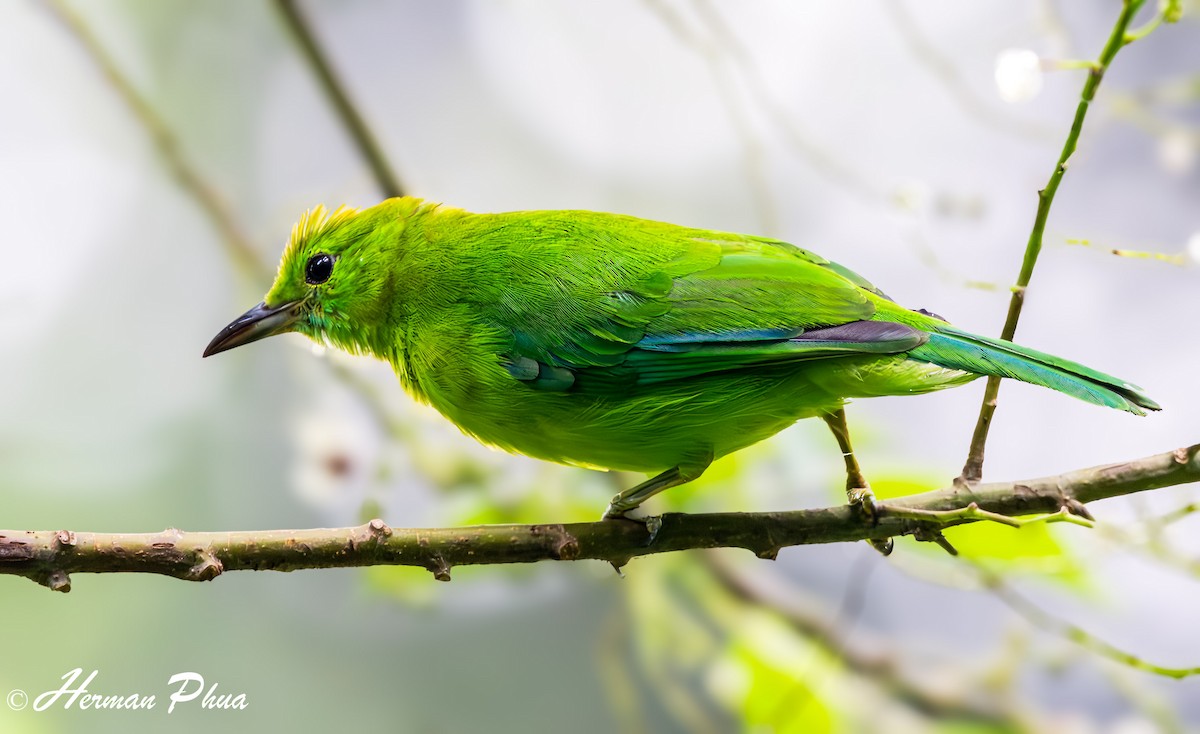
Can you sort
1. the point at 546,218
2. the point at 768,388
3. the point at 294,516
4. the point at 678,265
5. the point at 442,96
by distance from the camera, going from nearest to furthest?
1. the point at 768,388
2. the point at 678,265
3. the point at 546,218
4. the point at 294,516
5. the point at 442,96

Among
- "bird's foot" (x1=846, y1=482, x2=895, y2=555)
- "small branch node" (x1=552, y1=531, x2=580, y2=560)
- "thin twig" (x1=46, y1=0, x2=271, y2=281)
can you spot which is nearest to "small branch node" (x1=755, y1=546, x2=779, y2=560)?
"bird's foot" (x1=846, y1=482, x2=895, y2=555)

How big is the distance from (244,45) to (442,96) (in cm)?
74

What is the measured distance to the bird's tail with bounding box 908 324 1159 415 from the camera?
1365 mm

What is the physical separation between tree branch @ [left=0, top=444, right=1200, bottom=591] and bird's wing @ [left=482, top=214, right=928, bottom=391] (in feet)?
0.89

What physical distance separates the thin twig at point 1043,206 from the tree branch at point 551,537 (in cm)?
6

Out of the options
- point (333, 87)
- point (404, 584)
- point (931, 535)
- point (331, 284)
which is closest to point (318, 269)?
point (331, 284)

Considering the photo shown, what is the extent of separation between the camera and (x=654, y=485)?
1.82 meters

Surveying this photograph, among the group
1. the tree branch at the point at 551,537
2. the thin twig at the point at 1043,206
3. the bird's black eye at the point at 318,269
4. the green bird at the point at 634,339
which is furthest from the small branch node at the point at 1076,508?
the bird's black eye at the point at 318,269

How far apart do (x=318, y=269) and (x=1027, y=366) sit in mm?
1386

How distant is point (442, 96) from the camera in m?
3.88

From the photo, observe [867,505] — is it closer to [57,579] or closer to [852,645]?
[57,579]

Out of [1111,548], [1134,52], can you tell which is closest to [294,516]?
[1111,548]

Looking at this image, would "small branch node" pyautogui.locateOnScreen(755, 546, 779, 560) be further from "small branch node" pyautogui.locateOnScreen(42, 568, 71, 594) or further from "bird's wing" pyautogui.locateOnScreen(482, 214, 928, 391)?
"small branch node" pyautogui.locateOnScreen(42, 568, 71, 594)

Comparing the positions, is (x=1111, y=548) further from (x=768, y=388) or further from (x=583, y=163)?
(x=583, y=163)
